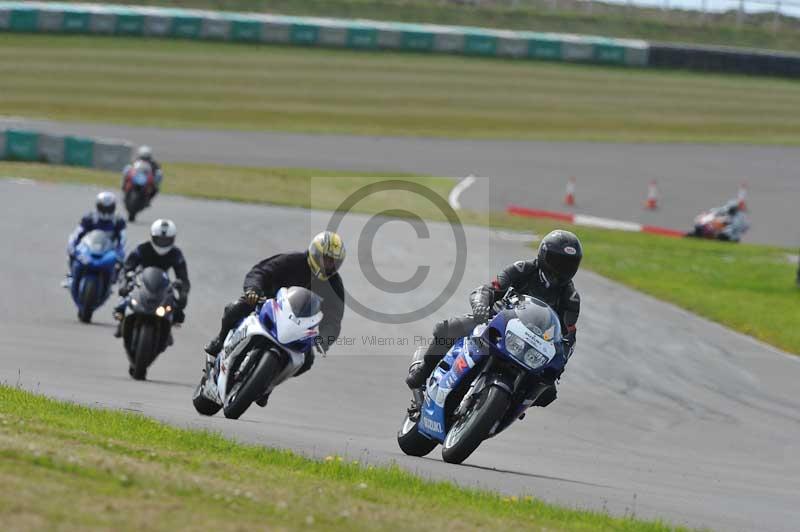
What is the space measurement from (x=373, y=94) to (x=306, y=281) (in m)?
44.3

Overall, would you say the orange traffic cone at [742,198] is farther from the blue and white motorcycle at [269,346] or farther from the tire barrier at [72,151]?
the blue and white motorcycle at [269,346]

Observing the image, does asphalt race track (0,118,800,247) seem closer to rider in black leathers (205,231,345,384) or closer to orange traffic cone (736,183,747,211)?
orange traffic cone (736,183,747,211)

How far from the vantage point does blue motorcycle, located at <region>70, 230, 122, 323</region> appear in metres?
16.4

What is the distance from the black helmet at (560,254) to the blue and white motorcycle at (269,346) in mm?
1908

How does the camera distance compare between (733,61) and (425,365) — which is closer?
(425,365)

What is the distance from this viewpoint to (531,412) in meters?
13.8

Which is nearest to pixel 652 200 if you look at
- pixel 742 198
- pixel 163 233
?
pixel 742 198

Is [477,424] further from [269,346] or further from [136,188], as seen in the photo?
[136,188]

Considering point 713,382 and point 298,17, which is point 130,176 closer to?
point 713,382

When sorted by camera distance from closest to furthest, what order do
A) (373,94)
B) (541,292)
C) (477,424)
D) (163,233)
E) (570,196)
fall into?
1. (477,424)
2. (541,292)
3. (163,233)
4. (570,196)
5. (373,94)

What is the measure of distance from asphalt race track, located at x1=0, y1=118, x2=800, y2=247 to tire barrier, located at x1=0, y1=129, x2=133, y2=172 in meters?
3.90

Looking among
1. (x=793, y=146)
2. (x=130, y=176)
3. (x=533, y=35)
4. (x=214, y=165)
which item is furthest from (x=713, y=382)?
(x=533, y=35)

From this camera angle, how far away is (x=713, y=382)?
1584 cm

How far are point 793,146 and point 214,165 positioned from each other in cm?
2382
